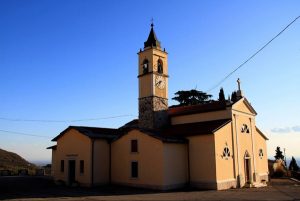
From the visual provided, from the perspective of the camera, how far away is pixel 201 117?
3005cm

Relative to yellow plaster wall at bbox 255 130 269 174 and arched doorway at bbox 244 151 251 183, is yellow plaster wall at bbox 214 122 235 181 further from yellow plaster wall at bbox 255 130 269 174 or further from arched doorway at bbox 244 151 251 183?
yellow plaster wall at bbox 255 130 269 174

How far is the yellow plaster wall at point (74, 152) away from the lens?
28.4m

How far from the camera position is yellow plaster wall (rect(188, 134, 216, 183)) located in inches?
996

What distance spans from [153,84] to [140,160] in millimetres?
8424

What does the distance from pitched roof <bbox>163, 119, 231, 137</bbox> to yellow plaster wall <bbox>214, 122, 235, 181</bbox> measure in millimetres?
466

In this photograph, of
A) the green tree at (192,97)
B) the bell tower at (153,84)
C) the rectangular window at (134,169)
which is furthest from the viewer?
the green tree at (192,97)

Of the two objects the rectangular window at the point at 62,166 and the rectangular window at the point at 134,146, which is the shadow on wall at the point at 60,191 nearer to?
the rectangular window at the point at 134,146

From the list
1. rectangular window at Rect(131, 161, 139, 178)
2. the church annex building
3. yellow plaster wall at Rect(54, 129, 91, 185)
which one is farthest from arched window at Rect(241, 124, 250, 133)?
yellow plaster wall at Rect(54, 129, 91, 185)

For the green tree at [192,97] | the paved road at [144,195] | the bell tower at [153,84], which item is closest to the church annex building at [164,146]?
the bell tower at [153,84]

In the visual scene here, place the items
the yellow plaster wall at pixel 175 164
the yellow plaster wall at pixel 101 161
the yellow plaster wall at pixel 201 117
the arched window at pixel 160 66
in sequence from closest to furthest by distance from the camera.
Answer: the yellow plaster wall at pixel 175 164, the yellow plaster wall at pixel 101 161, the yellow plaster wall at pixel 201 117, the arched window at pixel 160 66

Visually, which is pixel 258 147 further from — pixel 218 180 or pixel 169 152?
pixel 169 152

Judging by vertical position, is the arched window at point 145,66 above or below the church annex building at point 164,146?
above

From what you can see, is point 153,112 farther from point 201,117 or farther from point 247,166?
point 247,166

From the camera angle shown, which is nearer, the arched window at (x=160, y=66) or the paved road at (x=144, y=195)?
the paved road at (x=144, y=195)
